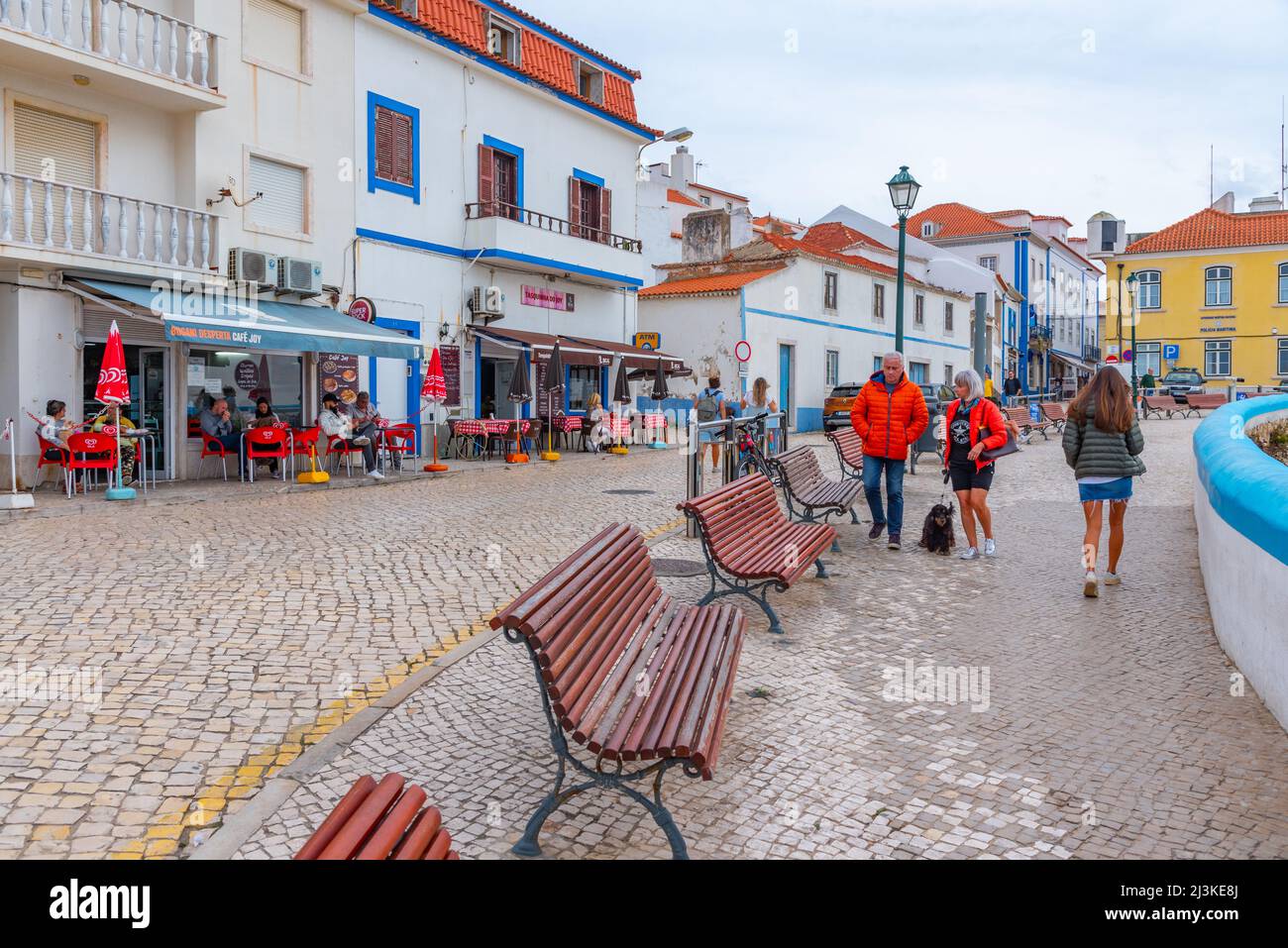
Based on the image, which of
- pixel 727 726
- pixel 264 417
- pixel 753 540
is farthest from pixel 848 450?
pixel 264 417

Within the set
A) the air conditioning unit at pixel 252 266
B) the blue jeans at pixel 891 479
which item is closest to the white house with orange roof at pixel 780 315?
the air conditioning unit at pixel 252 266

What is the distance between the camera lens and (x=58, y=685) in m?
5.41

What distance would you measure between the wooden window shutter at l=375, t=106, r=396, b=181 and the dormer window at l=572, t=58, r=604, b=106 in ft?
25.4

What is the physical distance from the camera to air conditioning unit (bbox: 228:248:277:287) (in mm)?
17125

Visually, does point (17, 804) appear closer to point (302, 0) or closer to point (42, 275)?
point (42, 275)

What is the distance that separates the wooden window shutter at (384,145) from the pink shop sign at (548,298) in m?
4.92

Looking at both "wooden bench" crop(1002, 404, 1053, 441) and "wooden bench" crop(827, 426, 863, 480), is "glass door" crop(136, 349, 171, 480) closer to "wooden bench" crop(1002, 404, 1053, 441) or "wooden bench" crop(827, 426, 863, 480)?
"wooden bench" crop(827, 426, 863, 480)

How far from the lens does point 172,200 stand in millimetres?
17031

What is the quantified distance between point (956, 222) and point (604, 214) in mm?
38843

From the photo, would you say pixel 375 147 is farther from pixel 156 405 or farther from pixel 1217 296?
pixel 1217 296

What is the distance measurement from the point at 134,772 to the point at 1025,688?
442 centimetres

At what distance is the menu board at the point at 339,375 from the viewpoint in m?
19.5
